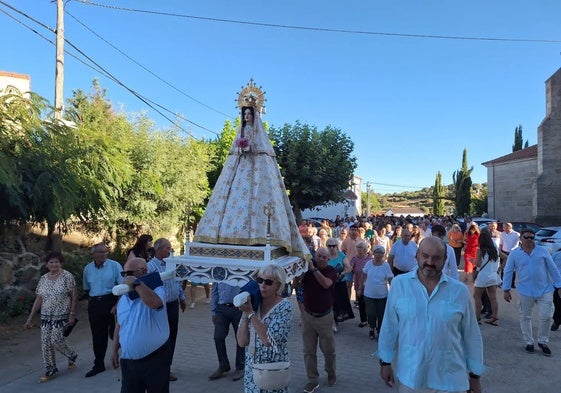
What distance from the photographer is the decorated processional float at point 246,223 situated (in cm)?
408

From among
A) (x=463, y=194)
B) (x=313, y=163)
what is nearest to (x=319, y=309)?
(x=313, y=163)

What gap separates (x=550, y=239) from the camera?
47.0 feet

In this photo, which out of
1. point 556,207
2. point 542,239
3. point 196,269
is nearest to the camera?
point 196,269

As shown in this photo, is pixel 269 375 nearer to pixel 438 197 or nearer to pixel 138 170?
pixel 138 170

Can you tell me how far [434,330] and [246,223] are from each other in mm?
2038

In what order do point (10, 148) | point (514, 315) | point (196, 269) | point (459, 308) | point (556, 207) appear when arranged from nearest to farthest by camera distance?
point (459, 308), point (196, 269), point (10, 148), point (514, 315), point (556, 207)

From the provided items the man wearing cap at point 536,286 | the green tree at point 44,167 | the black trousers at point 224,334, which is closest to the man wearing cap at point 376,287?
the man wearing cap at point 536,286

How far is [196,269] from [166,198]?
8165mm

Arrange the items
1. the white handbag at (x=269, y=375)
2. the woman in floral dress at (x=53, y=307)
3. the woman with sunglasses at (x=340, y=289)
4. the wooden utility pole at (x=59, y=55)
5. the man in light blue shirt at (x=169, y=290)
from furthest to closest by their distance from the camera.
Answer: the wooden utility pole at (x=59, y=55)
the woman with sunglasses at (x=340, y=289)
the woman in floral dress at (x=53, y=307)
the man in light blue shirt at (x=169, y=290)
the white handbag at (x=269, y=375)

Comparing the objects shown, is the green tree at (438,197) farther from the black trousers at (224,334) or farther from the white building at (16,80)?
the black trousers at (224,334)

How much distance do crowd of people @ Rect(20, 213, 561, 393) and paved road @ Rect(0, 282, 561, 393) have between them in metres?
0.21

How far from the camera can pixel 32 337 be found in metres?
7.59

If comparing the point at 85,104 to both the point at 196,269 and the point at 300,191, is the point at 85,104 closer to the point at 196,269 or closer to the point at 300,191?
the point at 196,269

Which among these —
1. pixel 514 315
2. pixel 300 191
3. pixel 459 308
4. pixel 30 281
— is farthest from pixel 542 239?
pixel 30 281
